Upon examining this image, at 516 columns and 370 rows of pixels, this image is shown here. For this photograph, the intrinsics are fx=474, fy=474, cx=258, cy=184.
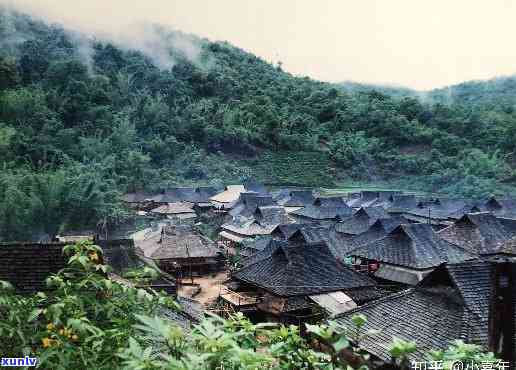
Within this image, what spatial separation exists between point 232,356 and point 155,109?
3069 inches

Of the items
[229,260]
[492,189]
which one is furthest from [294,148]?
[229,260]

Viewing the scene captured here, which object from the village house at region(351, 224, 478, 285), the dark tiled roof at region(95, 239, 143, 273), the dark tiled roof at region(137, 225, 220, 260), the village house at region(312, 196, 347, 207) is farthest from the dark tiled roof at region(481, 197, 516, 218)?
the dark tiled roof at region(95, 239, 143, 273)

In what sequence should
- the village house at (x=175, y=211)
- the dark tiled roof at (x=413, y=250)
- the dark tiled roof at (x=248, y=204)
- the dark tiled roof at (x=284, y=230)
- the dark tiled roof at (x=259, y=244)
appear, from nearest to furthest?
the dark tiled roof at (x=413, y=250) → the dark tiled roof at (x=259, y=244) → the dark tiled roof at (x=284, y=230) → the dark tiled roof at (x=248, y=204) → the village house at (x=175, y=211)

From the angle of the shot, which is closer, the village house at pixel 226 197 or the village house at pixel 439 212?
the village house at pixel 439 212

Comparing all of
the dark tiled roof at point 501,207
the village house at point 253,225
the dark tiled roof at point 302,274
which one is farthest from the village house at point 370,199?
the dark tiled roof at point 302,274

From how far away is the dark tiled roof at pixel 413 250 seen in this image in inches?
767

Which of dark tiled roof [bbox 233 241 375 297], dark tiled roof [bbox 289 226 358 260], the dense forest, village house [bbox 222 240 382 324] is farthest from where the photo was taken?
the dense forest

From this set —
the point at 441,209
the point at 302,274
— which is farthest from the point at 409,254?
the point at 441,209

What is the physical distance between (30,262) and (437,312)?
8.98m

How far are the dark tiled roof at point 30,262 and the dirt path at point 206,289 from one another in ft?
46.8

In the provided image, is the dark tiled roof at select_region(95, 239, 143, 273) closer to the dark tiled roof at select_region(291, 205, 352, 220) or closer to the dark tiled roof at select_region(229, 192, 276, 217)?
the dark tiled roof at select_region(229, 192, 276, 217)

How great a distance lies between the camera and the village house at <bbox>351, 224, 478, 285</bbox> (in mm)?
19234

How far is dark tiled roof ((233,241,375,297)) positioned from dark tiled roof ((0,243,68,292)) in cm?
1047

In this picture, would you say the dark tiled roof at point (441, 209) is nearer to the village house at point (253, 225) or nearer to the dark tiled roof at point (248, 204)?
the dark tiled roof at point (248, 204)
